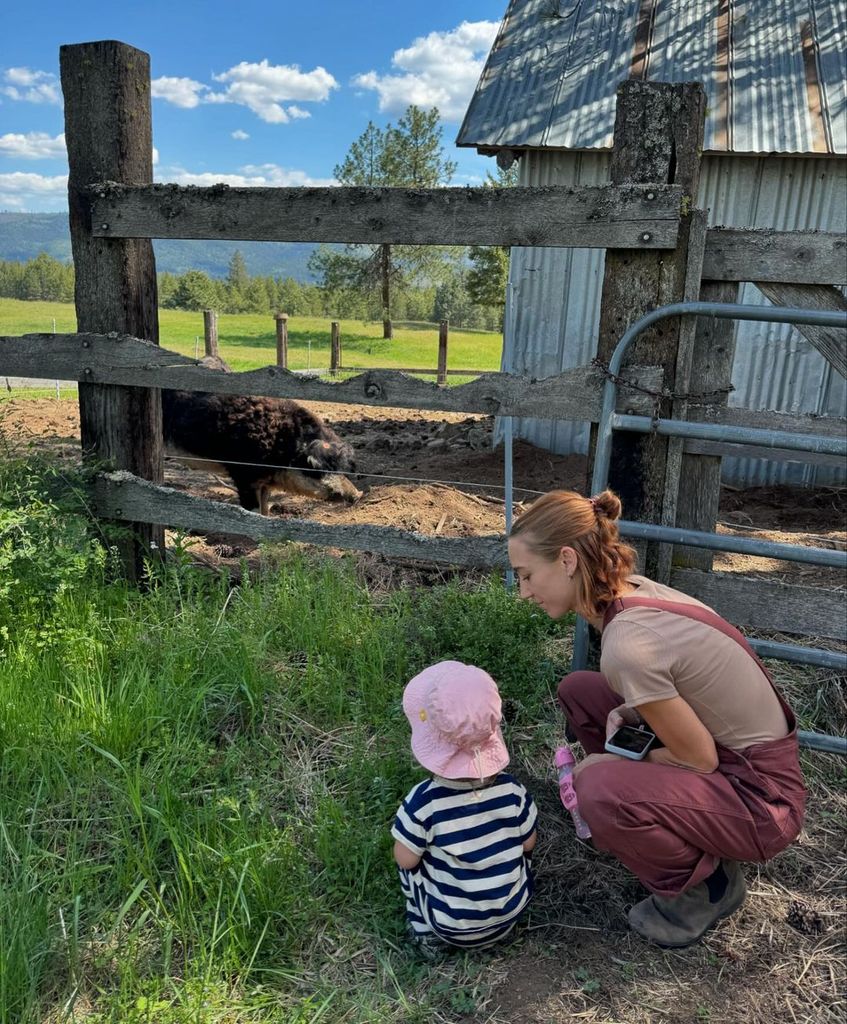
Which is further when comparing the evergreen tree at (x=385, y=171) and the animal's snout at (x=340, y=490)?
the evergreen tree at (x=385, y=171)

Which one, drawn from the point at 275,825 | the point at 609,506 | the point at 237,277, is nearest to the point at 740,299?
the point at 609,506

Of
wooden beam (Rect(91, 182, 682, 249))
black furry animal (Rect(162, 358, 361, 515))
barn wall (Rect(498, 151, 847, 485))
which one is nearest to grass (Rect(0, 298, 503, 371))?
barn wall (Rect(498, 151, 847, 485))

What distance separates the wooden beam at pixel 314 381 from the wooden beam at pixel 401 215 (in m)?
0.52

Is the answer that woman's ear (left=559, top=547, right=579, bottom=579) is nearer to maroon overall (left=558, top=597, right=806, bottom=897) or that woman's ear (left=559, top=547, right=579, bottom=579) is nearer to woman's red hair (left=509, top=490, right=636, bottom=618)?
woman's red hair (left=509, top=490, right=636, bottom=618)

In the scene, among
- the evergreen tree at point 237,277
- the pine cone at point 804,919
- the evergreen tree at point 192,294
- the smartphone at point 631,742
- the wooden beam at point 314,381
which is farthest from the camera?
the evergreen tree at point 237,277

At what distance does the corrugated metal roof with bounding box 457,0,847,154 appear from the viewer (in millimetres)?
8695

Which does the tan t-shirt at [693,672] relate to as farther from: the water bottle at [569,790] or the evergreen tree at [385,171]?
the evergreen tree at [385,171]

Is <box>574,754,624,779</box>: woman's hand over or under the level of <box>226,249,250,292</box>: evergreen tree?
under

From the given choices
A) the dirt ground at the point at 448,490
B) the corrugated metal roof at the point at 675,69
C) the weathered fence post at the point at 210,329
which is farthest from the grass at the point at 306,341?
the corrugated metal roof at the point at 675,69

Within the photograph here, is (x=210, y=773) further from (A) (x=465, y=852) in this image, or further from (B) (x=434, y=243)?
(B) (x=434, y=243)

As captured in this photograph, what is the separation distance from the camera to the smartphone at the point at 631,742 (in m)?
2.44

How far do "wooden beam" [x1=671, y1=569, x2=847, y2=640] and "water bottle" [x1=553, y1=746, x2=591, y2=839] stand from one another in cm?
98

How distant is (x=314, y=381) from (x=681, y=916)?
8.22 feet

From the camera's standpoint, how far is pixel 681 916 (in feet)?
8.11
